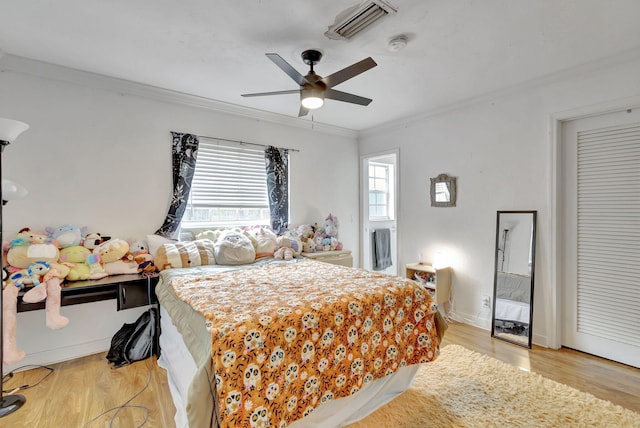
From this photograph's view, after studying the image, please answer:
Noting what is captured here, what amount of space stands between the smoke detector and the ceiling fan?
0.33m

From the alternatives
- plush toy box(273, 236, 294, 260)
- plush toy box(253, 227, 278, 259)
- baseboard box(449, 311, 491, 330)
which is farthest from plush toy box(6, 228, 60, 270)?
baseboard box(449, 311, 491, 330)

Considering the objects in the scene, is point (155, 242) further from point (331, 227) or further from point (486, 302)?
point (486, 302)

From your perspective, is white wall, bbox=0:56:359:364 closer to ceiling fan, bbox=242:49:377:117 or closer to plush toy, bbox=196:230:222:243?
plush toy, bbox=196:230:222:243

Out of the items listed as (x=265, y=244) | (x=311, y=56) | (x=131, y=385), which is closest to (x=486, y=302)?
(x=265, y=244)

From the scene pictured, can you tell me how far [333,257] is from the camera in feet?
13.2

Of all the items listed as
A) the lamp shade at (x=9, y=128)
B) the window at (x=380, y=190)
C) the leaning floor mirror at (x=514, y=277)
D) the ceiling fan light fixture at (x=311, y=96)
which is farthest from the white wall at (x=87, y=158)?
the leaning floor mirror at (x=514, y=277)

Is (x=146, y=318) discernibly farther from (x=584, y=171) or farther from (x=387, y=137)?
(x=584, y=171)

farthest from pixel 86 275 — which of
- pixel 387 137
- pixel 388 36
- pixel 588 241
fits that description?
pixel 588 241

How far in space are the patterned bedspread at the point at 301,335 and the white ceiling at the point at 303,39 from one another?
5.91 feet

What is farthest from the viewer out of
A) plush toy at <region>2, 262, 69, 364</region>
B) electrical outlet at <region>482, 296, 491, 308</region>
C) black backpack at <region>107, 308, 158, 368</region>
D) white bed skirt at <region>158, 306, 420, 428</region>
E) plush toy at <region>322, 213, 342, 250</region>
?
plush toy at <region>322, 213, 342, 250</region>

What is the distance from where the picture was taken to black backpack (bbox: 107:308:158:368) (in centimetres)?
265

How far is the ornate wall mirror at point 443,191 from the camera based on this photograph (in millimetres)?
3701

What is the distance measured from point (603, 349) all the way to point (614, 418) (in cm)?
105

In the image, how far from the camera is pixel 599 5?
6.11 feet
